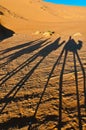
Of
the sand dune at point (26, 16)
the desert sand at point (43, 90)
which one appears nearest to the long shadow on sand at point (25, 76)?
the desert sand at point (43, 90)

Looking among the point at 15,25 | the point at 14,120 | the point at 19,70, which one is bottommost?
the point at 14,120

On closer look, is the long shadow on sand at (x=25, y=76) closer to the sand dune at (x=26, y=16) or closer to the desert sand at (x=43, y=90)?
the desert sand at (x=43, y=90)

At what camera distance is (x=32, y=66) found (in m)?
11.8

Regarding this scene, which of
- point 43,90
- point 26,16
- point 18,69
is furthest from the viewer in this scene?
point 26,16

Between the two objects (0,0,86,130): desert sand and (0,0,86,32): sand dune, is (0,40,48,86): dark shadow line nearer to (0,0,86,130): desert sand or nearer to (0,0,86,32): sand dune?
(0,0,86,130): desert sand

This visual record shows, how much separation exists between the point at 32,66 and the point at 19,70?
869 mm

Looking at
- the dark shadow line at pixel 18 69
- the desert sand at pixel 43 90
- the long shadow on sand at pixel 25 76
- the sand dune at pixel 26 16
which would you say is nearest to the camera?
the desert sand at pixel 43 90

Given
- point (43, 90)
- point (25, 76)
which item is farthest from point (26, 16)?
point (43, 90)

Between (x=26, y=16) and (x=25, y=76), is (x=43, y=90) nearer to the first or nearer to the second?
(x=25, y=76)

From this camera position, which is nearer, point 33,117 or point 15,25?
point 33,117

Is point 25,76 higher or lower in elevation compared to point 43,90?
higher

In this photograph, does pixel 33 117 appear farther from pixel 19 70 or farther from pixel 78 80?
pixel 19 70

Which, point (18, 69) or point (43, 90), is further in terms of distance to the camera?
point (18, 69)

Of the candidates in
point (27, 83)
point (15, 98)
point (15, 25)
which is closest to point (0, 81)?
point (27, 83)
